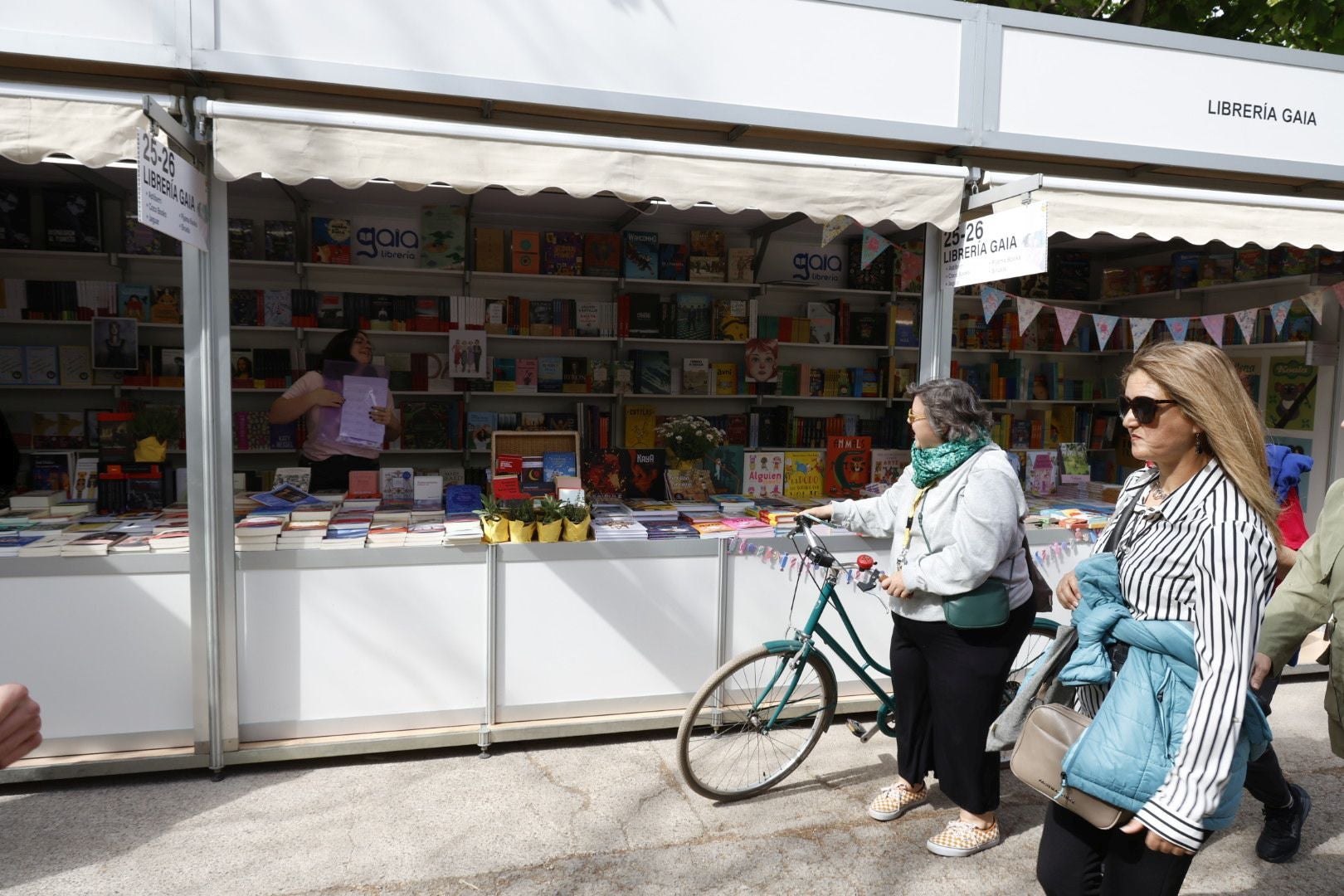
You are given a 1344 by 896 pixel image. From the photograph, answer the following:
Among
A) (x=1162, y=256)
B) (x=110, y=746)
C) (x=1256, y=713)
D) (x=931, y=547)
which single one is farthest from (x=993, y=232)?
(x=1162, y=256)

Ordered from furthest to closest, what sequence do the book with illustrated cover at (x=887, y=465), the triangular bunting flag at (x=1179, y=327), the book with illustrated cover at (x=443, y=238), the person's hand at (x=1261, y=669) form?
the book with illustrated cover at (x=443, y=238)
the triangular bunting flag at (x=1179, y=327)
the book with illustrated cover at (x=887, y=465)
the person's hand at (x=1261, y=669)

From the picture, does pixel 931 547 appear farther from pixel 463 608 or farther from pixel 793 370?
pixel 793 370

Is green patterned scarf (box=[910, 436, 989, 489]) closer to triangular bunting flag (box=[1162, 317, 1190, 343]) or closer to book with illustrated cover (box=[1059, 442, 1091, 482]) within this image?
book with illustrated cover (box=[1059, 442, 1091, 482])

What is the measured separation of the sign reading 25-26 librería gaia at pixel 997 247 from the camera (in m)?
3.36

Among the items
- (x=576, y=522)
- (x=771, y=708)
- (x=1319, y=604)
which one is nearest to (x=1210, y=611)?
(x=1319, y=604)

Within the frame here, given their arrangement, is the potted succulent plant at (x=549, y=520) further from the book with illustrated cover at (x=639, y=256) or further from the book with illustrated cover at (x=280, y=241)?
the book with illustrated cover at (x=280, y=241)

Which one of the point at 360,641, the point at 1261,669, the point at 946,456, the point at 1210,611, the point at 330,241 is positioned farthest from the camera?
the point at 330,241

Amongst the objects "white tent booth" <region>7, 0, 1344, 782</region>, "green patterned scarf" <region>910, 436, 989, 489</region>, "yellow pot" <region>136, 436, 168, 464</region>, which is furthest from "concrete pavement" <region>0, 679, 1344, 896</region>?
"yellow pot" <region>136, 436, 168, 464</region>

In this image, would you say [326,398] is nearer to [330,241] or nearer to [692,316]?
[330,241]

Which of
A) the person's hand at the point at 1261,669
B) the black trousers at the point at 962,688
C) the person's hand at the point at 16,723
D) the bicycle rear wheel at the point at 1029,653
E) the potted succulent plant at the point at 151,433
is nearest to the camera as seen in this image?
the person's hand at the point at 16,723

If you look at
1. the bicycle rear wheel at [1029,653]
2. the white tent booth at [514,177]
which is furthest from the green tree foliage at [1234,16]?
the bicycle rear wheel at [1029,653]

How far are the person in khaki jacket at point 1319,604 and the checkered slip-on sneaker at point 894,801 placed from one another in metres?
1.32

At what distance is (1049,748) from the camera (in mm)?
1822

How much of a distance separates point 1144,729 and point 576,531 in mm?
2401
